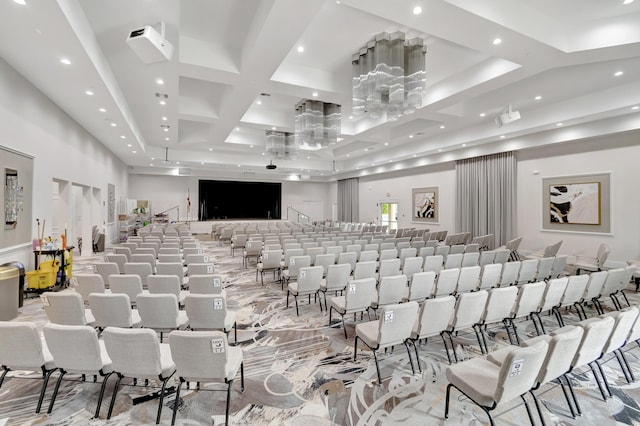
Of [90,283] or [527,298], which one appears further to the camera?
[90,283]

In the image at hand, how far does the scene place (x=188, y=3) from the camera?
485cm

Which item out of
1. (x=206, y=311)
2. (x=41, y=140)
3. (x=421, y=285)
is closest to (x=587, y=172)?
(x=421, y=285)

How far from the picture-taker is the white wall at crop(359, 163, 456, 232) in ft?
47.2

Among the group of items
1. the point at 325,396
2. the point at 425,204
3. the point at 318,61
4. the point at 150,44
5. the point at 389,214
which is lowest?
the point at 325,396

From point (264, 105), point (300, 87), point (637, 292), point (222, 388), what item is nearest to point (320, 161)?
point (264, 105)

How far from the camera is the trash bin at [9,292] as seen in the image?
4543mm

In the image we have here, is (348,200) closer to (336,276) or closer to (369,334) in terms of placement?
(336,276)

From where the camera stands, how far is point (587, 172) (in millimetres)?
9430

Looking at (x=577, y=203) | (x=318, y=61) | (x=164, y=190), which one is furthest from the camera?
(x=164, y=190)

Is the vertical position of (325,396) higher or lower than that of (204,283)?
lower

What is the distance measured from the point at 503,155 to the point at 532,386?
11532mm

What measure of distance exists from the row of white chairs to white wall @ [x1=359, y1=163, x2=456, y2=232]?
13.8m

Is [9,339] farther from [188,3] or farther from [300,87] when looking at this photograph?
[300,87]

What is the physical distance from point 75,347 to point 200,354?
1.09 meters
